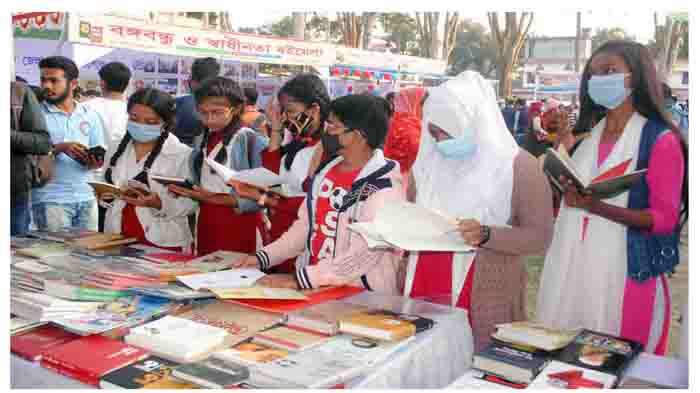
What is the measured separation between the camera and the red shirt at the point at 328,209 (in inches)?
82.4

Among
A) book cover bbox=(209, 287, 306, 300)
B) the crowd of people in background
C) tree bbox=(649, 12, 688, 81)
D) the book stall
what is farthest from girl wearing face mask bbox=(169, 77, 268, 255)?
tree bbox=(649, 12, 688, 81)

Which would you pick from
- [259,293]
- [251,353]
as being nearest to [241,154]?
[259,293]

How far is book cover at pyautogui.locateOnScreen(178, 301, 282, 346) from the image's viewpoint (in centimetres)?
157

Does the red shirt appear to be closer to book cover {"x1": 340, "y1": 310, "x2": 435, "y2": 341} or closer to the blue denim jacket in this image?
book cover {"x1": 340, "y1": 310, "x2": 435, "y2": 341}

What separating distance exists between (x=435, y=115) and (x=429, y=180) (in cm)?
24

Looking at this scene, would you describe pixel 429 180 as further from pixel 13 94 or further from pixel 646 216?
pixel 13 94

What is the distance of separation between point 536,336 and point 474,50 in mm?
48975

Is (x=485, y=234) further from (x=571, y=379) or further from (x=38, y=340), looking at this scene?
(x=38, y=340)

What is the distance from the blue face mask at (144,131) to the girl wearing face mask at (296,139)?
56cm

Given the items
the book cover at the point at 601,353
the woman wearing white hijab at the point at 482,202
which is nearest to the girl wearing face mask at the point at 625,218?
the woman wearing white hijab at the point at 482,202

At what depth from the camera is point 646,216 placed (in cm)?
190

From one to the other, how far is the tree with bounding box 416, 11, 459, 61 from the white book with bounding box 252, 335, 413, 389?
19881mm

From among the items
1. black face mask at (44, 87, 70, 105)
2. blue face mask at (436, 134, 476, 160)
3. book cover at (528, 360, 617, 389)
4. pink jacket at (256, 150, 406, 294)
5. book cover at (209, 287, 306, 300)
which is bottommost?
book cover at (528, 360, 617, 389)

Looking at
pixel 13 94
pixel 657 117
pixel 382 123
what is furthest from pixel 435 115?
pixel 13 94
